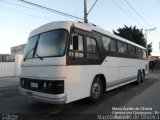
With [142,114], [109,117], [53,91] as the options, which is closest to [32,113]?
[53,91]

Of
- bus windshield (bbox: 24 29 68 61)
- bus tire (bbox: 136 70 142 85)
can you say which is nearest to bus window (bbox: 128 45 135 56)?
bus tire (bbox: 136 70 142 85)

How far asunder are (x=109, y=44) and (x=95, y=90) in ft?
8.31

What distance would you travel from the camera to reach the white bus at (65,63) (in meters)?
6.34

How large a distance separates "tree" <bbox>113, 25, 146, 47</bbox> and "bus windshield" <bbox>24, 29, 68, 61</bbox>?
34240 mm

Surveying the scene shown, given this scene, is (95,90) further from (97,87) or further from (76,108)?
(76,108)

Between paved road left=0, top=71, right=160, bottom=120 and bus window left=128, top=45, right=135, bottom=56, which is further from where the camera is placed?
bus window left=128, top=45, right=135, bottom=56

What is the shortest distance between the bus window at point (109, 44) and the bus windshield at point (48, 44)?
2760 mm

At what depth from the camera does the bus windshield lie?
6.60 m

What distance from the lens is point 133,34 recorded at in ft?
135

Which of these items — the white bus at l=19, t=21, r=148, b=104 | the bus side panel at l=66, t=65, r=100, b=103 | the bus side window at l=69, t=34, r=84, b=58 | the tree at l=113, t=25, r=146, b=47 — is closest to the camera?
the white bus at l=19, t=21, r=148, b=104

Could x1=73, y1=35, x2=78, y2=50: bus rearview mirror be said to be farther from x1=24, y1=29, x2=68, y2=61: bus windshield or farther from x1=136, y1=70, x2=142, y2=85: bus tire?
x1=136, y1=70, x2=142, y2=85: bus tire

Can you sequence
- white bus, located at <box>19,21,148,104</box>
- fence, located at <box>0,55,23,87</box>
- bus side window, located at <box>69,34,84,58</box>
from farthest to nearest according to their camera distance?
fence, located at <box>0,55,23,87</box>
bus side window, located at <box>69,34,84,58</box>
white bus, located at <box>19,21,148,104</box>

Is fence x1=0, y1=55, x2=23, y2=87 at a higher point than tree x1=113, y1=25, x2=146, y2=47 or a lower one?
lower

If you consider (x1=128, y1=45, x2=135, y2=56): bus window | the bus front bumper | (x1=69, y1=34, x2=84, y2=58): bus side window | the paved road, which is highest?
(x1=128, y1=45, x2=135, y2=56): bus window
